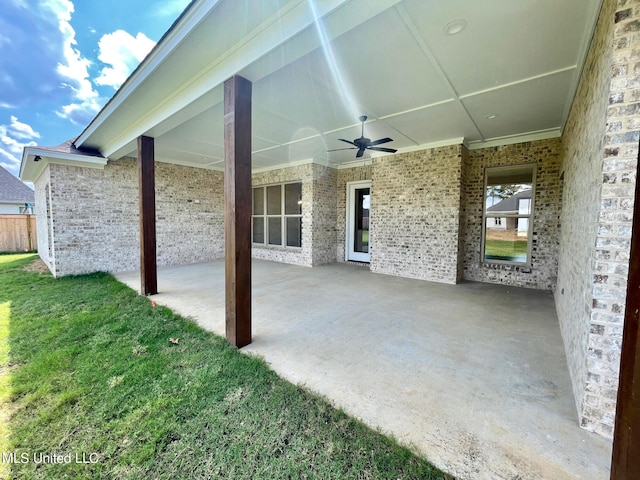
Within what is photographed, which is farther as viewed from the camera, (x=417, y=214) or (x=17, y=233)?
(x=17, y=233)

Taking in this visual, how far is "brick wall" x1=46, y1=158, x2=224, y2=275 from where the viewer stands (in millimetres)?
5992

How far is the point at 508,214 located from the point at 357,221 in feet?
12.7

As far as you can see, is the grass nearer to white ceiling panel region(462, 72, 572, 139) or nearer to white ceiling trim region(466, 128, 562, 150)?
white ceiling panel region(462, 72, 572, 139)

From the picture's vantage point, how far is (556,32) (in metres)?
2.49

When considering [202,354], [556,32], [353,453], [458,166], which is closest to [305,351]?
[202,354]

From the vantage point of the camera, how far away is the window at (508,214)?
217 inches

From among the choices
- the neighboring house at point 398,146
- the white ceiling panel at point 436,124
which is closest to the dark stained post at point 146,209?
the neighboring house at point 398,146

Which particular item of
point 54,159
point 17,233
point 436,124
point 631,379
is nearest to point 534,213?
point 436,124

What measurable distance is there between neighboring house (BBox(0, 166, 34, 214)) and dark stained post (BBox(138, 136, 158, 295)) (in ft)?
63.9

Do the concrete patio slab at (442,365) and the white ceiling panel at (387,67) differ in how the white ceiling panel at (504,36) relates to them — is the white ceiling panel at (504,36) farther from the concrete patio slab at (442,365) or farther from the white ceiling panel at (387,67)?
the concrete patio slab at (442,365)

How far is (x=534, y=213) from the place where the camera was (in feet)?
17.6

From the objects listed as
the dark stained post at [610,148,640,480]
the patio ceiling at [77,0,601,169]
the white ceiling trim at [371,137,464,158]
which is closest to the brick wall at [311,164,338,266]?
the white ceiling trim at [371,137,464,158]

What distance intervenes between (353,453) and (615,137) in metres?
2.47

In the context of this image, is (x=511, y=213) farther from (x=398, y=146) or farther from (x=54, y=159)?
(x=54, y=159)
